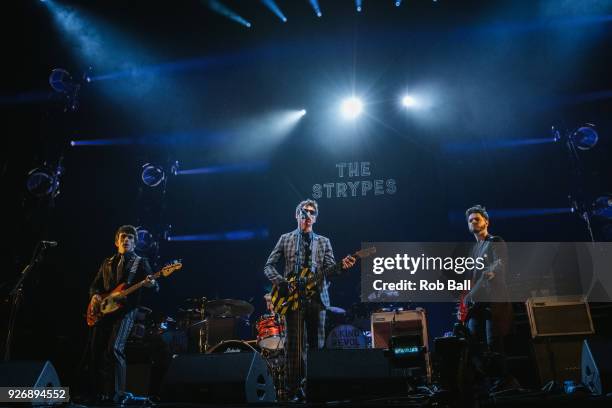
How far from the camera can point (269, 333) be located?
7266 mm

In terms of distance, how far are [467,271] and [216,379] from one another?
5.55 meters

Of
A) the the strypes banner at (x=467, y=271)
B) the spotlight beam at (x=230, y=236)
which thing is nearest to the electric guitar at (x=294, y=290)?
the the strypes banner at (x=467, y=271)

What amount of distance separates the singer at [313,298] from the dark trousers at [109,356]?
169 centimetres

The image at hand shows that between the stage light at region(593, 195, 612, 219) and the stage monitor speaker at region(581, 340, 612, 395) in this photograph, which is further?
the stage light at region(593, 195, 612, 219)

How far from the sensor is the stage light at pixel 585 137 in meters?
8.30

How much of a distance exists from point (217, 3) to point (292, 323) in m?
6.33

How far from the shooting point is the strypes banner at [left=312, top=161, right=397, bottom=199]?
34.5 feet

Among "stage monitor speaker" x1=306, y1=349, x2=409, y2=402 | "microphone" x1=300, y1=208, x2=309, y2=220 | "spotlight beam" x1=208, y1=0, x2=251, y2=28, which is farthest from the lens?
"spotlight beam" x1=208, y1=0, x2=251, y2=28

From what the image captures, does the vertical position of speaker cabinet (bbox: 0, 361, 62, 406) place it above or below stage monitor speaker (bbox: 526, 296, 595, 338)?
below

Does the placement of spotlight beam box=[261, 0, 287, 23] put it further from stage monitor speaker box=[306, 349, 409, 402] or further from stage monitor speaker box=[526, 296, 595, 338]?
stage monitor speaker box=[306, 349, 409, 402]

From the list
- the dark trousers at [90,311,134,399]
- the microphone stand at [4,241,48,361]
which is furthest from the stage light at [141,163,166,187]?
the dark trousers at [90,311,134,399]

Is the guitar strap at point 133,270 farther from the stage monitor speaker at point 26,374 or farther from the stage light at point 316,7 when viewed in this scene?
the stage light at point 316,7

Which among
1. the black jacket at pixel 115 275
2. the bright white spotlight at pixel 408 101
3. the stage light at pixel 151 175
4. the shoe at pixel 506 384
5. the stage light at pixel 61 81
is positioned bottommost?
the shoe at pixel 506 384

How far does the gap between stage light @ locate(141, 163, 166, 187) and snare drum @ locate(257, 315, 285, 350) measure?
403cm
